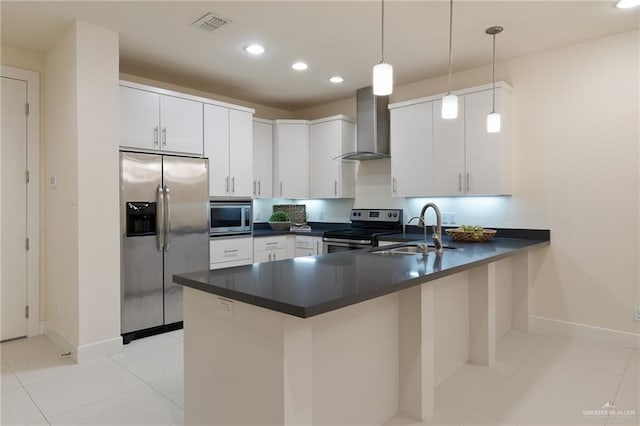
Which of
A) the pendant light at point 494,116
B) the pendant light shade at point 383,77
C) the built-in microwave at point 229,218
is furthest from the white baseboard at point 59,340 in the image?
the pendant light at point 494,116

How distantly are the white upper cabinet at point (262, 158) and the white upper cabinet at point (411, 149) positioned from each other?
1643 millimetres

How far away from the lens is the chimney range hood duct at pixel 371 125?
4477 millimetres

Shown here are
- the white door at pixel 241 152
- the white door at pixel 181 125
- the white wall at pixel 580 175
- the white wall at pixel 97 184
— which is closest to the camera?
the white wall at pixel 97 184

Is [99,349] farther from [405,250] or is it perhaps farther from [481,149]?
[481,149]

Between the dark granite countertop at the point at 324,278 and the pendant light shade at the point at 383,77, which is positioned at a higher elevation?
the pendant light shade at the point at 383,77

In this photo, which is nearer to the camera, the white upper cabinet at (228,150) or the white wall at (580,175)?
the white wall at (580,175)

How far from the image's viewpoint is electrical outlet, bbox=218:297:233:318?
1.66 meters

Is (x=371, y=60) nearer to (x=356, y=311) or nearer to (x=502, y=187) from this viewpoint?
(x=502, y=187)

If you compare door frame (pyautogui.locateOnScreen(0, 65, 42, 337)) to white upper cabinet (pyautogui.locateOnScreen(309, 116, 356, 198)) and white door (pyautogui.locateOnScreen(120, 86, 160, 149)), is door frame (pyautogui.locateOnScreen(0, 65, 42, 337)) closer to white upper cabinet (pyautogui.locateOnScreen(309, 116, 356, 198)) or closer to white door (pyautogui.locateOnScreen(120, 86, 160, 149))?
white door (pyautogui.locateOnScreen(120, 86, 160, 149))

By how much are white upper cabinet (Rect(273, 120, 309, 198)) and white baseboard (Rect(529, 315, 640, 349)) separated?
9.70ft

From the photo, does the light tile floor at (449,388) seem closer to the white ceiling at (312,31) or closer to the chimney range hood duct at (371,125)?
the chimney range hood duct at (371,125)

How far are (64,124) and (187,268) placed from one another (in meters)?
1.62

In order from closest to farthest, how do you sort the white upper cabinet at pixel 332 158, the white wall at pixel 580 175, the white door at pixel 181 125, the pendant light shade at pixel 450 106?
the pendant light shade at pixel 450 106
the white wall at pixel 580 175
the white door at pixel 181 125
the white upper cabinet at pixel 332 158

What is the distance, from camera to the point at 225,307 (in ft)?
5.52
